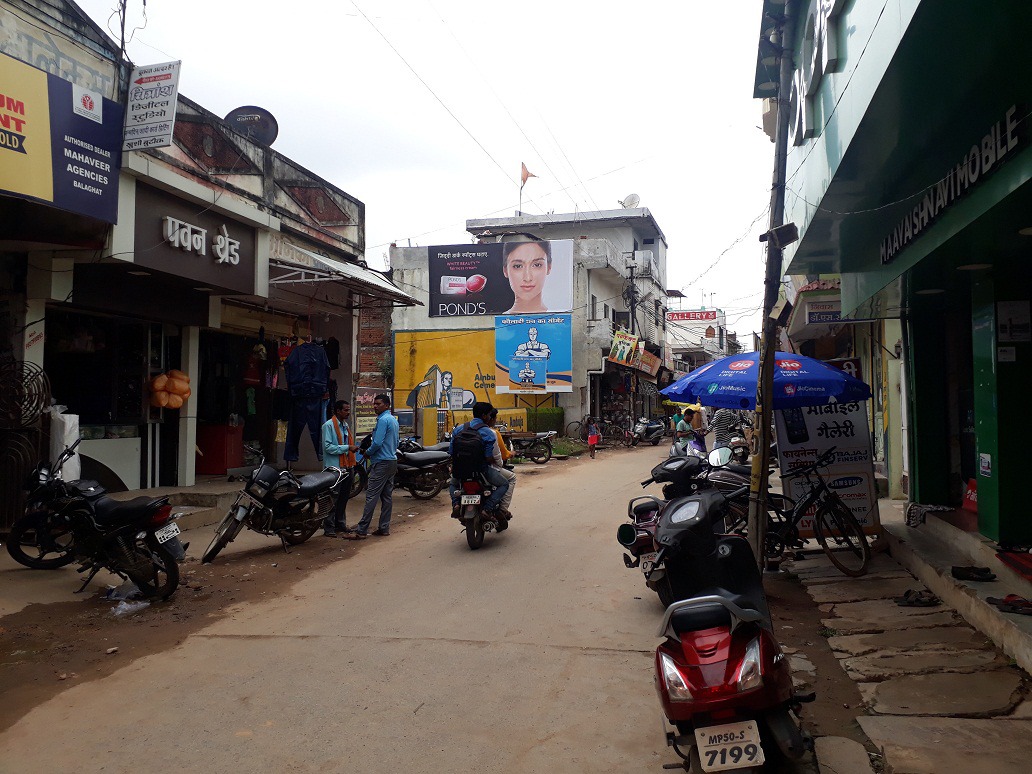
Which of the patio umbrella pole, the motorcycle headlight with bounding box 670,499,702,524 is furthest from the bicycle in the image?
the motorcycle headlight with bounding box 670,499,702,524

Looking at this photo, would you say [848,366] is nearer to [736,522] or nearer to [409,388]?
[736,522]

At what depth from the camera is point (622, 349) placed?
32000mm

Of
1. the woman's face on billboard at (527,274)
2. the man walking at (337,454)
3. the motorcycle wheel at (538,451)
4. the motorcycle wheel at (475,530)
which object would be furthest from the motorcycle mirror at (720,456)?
the woman's face on billboard at (527,274)

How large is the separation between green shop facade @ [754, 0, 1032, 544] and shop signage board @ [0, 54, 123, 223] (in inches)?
294

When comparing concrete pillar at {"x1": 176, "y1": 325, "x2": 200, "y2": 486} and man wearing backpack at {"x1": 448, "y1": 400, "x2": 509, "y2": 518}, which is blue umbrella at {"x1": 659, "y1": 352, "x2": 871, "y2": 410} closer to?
man wearing backpack at {"x1": 448, "y1": 400, "x2": 509, "y2": 518}

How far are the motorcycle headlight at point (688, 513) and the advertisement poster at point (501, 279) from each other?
26624mm

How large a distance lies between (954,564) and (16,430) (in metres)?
9.94

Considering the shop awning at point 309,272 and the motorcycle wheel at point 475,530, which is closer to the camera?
the motorcycle wheel at point 475,530

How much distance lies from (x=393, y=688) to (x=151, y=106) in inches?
293

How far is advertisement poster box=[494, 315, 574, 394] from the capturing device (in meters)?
29.8

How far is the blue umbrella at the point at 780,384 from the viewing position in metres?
7.33

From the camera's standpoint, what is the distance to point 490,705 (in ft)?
14.8

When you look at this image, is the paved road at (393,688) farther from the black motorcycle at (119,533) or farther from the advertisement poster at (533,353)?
the advertisement poster at (533,353)

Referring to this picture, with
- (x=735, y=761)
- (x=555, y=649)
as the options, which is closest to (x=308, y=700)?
(x=555, y=649)
